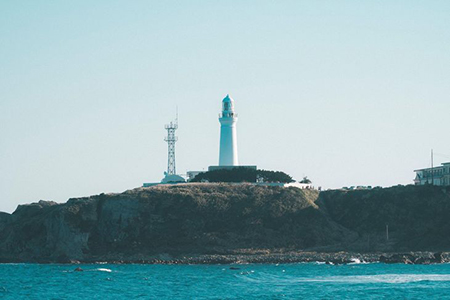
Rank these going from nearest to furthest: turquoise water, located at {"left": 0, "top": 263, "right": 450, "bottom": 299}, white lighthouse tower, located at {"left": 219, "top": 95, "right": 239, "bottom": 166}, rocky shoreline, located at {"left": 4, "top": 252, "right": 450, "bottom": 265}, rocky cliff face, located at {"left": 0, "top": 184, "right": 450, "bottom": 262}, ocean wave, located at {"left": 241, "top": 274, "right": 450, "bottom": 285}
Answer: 1. turquoise water, located at {"left": 0, "top": 263, "right": 450, "bottom": 299}
2. ocean wave, located at {"left": 241, "top": 274, "right": 450, "bottom": 285}
3. rocky shoreline, located at {"left": 4, "top": 252, "right": 450, "bottom": 265}
4. rocky cliff face, located at {"left": 0, "top": 184, "right": 450, "bottom": 262}
5. white lighthouse tower, located at {"left": 219, "top": 95, "right": 239, "bottom": 166}

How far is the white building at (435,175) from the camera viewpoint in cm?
12573

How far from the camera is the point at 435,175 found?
129625 millimetres

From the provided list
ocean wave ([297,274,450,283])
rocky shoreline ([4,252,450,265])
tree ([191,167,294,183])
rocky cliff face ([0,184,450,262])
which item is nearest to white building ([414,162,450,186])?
rocky cliff face ([0,184,450,262])

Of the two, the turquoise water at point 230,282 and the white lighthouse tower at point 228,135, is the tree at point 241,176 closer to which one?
the white lighthouse tower at point 228,135

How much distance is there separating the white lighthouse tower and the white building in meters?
31.2

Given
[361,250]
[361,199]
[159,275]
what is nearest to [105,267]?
[159,275]

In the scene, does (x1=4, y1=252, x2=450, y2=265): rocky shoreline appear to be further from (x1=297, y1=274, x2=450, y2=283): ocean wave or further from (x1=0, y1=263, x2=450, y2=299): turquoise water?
(x1=297, y1=274, x2=450, y2=283): ocean wave

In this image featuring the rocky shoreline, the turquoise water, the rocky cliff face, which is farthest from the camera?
the rocky cliff face

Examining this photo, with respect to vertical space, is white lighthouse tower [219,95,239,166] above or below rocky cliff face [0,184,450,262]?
above

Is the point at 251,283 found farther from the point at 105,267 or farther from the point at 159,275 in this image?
the point at 105,267

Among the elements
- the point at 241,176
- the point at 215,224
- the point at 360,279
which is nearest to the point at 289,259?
the point at 215,224

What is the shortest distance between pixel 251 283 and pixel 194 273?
13.0 meters

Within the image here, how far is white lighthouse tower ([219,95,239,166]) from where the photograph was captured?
122875 millimetres

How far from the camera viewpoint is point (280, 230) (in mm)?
110188
